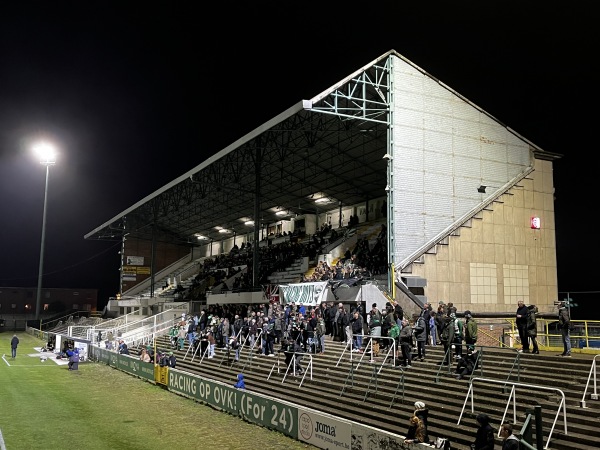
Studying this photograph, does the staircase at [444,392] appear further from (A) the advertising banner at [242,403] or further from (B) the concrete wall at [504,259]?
(B) the concrete wall at [504,259]

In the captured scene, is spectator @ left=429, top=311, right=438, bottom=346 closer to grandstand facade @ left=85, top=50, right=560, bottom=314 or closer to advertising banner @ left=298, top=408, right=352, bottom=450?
grandstand facade @ left=85, top=50, right=560, bottom=314

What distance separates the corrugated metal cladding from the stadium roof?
1.21 metres

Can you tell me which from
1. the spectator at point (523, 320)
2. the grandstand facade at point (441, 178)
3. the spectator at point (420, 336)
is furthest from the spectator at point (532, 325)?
the grandstand facade at point (441, 178)

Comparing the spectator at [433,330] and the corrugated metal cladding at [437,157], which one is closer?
the spectator at [433,330]

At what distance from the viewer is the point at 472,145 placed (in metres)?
29.0

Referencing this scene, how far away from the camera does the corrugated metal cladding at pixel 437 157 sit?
2678 cm

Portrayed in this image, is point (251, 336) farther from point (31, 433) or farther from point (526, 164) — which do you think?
point (526, 164)

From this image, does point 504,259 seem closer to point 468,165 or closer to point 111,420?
point 468,165

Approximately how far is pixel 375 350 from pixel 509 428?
10483 mm

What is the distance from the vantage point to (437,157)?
1101 inches

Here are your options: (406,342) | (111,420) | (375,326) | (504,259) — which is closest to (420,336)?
(406,342)

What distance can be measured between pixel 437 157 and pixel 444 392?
49.9ft

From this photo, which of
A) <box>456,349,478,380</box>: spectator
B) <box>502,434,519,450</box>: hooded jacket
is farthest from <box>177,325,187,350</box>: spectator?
<box>502,434,519,450</box>: hooded jacket

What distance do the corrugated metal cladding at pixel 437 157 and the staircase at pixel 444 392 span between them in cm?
822
